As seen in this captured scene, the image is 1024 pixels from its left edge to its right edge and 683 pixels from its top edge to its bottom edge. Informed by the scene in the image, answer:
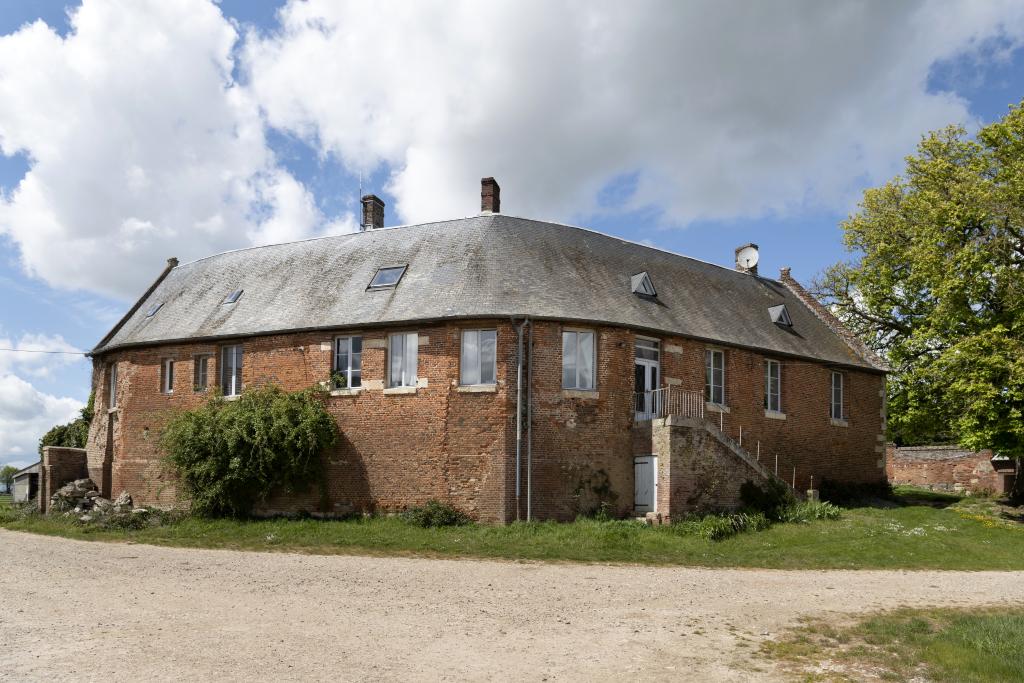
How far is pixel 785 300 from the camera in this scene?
94.7ft

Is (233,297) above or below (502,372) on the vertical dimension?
above

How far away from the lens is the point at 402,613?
1056 cm

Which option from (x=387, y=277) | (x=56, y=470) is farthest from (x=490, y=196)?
(x=56, y=470)

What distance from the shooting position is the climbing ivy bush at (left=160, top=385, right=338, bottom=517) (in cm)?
1988

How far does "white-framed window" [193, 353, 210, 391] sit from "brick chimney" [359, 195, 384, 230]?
7.13 meters

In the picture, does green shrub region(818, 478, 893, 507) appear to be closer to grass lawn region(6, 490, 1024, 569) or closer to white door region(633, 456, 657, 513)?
grass lawn region(6, 490, 1024, 569)

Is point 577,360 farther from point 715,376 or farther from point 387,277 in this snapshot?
point 387,277

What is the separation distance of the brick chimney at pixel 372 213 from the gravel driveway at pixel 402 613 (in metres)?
13.9

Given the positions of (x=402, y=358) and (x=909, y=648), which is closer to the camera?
(x=909, y=648)

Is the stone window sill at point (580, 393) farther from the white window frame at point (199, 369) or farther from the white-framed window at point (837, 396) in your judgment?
the white window frame at point (199, 369)

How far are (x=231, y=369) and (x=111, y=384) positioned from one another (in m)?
5.26

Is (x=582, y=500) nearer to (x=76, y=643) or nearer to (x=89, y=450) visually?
(x=76, y=643)

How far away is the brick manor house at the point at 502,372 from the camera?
63.7 feet

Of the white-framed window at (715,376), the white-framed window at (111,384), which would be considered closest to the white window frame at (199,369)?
the white-framed window at (111,384)
